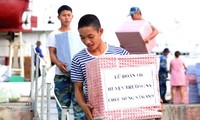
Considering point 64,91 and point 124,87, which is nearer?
point 124,87

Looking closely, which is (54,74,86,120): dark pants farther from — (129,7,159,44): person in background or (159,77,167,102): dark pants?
(159,77,167,102): dark pants

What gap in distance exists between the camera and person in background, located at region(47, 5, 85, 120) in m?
5.79

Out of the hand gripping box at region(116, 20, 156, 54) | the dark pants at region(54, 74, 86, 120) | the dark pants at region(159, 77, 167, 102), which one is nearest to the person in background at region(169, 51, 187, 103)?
the dark pants at region(159, 77, 167, 102)

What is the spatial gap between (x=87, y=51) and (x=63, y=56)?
1693 millimetres

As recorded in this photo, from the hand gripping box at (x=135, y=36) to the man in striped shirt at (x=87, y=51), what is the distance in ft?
9.73

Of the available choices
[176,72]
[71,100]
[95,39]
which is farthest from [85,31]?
[176,72]

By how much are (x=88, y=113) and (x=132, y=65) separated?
468 millimetres

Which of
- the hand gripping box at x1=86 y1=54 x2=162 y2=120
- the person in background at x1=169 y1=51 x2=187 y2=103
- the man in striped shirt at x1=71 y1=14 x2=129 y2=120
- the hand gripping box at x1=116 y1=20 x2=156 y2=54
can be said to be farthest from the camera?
the person in background at x1=169 y1=51 x2=187 y2=103

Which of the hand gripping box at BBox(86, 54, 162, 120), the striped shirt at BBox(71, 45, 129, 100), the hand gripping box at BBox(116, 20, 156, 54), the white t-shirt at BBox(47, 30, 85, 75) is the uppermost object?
the hand gripping box at BBox(116, 20, 156, 54)

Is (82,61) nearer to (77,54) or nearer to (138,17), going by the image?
(77,54)

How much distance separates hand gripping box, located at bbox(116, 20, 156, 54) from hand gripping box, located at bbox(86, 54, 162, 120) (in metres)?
3.23

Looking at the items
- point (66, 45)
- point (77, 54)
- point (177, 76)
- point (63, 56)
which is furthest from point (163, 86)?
point (77, 54)

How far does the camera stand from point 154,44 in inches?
301

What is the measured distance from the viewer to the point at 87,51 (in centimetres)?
430
